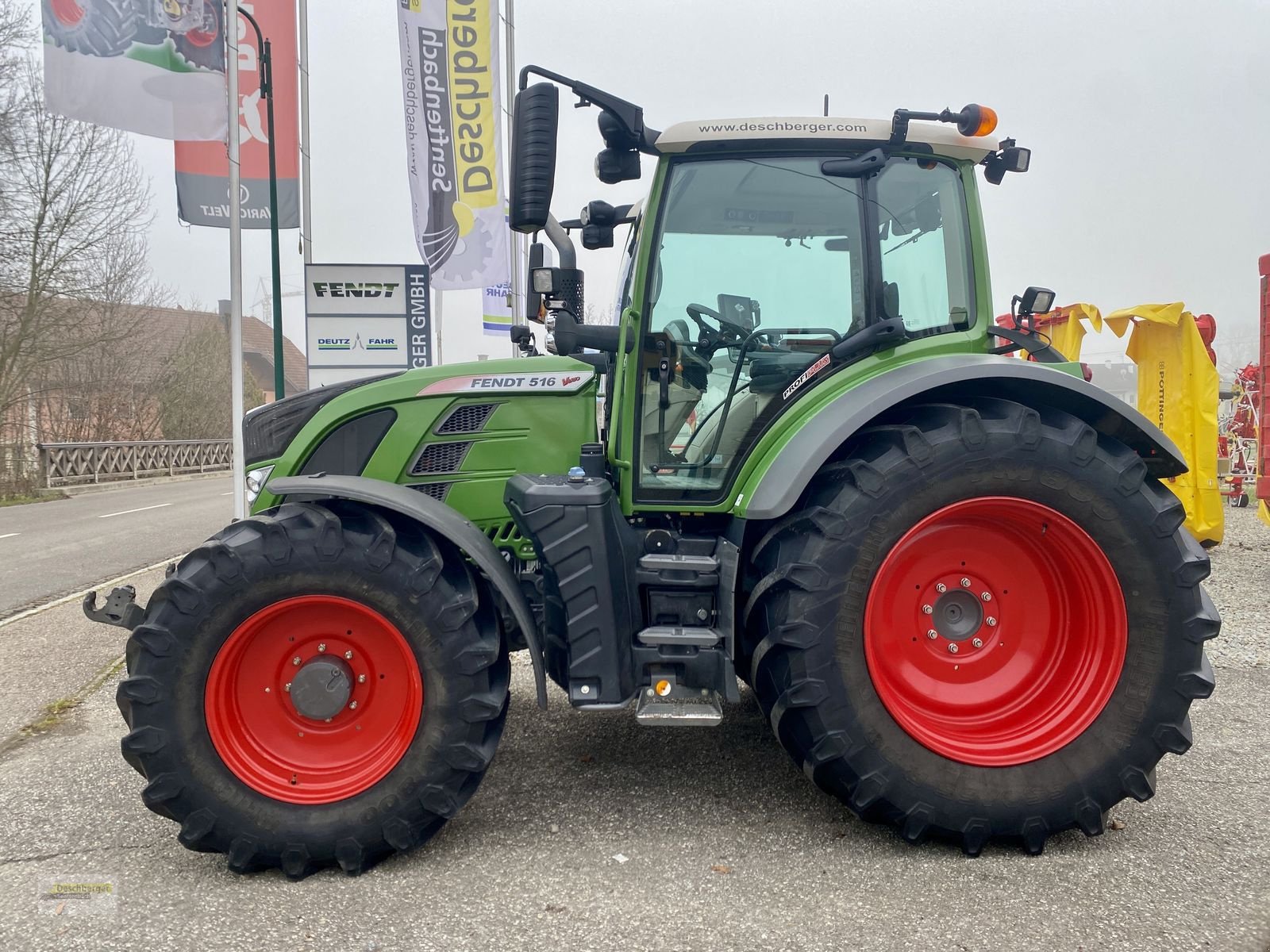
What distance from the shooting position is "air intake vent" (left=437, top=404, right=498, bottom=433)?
3.28 m

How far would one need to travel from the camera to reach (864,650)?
8.80 ft

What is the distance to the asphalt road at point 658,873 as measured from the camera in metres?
2.26

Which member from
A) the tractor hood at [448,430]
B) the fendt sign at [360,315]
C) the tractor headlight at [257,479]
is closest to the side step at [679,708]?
the tractor hood at [448,430]

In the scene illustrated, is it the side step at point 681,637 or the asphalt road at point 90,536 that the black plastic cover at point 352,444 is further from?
the asphalt road at point 90,536

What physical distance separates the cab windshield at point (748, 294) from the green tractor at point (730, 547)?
0.01m

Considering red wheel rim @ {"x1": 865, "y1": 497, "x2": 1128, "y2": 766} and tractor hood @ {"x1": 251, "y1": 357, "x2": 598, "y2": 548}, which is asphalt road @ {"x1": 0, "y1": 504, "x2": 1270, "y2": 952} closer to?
red wheel rim @ {"x1": 865, "y1": 497, "x2": 1128, "y2": 766}

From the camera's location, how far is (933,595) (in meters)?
2.91

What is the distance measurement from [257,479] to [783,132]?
7.53 feet

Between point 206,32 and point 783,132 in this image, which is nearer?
point 783,132

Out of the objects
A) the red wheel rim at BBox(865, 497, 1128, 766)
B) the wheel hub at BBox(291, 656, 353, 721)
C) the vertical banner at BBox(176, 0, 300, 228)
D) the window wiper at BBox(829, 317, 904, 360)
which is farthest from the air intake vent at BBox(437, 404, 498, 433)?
the vertical banner at BBox(176, 0, 300, 228)

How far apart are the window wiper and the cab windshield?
0.11 ft

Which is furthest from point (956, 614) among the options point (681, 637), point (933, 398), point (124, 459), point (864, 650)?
point (124, 459)

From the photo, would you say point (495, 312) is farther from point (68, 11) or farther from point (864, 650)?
point (864, 650)

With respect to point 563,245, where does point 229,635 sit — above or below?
below
